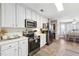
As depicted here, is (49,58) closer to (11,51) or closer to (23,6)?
(11,51)

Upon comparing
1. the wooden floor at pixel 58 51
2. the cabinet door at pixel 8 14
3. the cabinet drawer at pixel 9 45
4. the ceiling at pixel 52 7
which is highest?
the ceiling at pixel 52 7

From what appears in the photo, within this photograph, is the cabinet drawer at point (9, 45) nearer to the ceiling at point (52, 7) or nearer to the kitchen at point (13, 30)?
the kitchen at point (13, 30)

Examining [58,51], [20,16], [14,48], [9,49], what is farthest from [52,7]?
[9,49]

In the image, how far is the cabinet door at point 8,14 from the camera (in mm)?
2580

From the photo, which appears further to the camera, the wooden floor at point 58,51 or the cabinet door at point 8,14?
the wooden floor at point 58,51

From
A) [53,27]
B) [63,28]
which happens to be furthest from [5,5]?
[63,28]

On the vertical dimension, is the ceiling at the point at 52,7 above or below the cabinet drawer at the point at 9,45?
above

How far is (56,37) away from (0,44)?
748 cm

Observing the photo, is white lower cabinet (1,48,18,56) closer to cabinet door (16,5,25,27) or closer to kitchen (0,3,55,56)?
kitchen (0,3,55,56)

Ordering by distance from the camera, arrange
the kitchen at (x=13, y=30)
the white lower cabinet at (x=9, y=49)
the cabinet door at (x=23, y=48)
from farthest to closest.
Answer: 1. the cabinet door at (x=23, y=48)
2. the kitchen at (x=13, y=30)
3. the white lower cabinet at (x=9, y=49)

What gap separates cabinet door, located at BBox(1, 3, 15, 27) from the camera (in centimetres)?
258

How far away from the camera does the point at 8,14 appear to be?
2785 mm

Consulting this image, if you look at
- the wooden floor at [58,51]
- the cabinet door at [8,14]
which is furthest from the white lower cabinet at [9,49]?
the wooden floor at [58,51]

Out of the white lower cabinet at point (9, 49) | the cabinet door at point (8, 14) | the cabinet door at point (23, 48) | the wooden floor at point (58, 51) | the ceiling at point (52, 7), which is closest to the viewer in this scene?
the white lower cabinet at point (9, 49)
